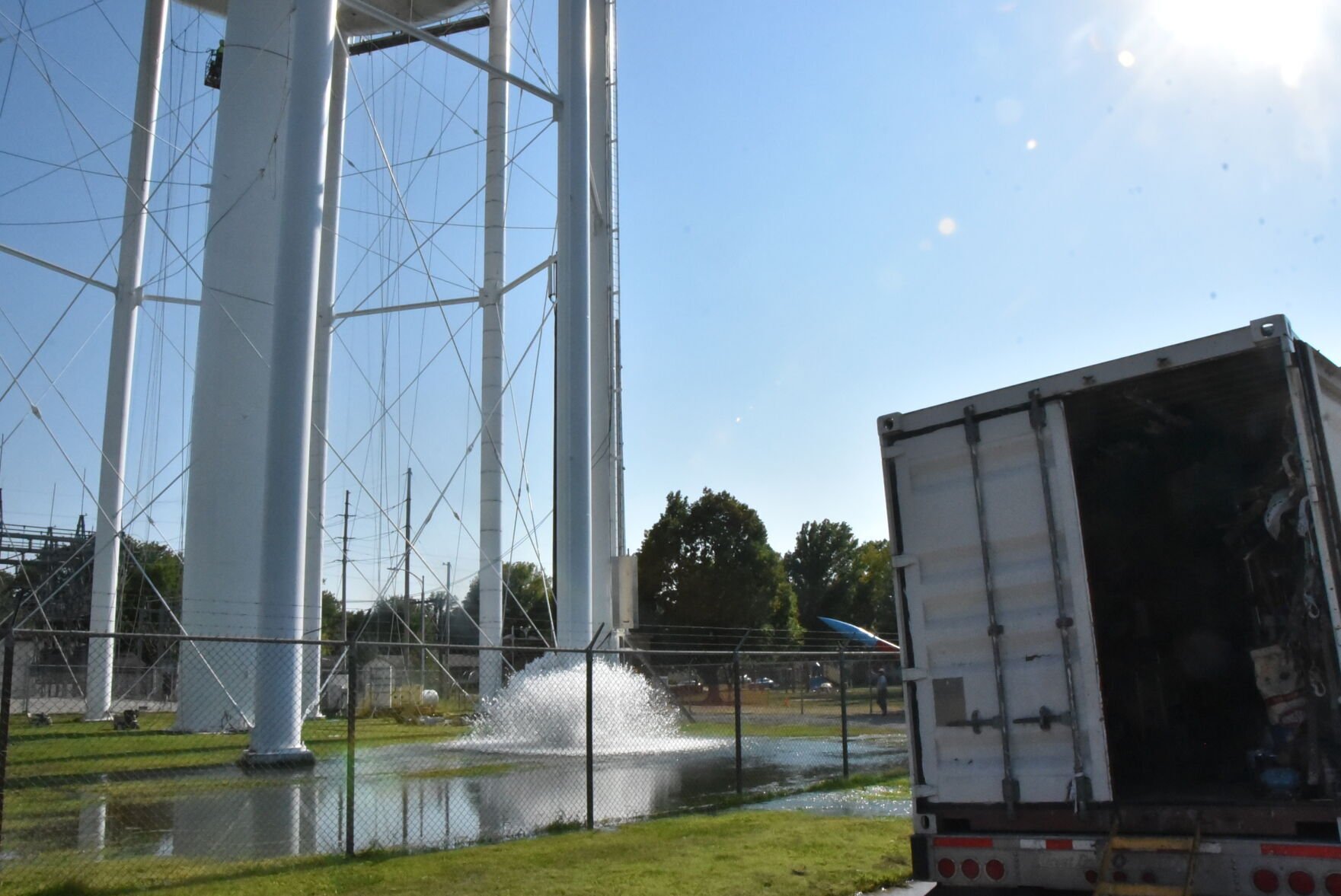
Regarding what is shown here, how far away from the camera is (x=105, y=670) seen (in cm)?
2636

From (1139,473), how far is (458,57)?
58.8 feet

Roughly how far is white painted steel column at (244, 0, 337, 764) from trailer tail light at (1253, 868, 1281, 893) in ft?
40.1

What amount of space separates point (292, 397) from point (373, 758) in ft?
19.8

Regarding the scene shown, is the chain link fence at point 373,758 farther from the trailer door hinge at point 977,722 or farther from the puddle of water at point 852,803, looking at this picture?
the trailer door hinge at point 977,722

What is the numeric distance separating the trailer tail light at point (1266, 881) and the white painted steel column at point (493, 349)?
20927mm

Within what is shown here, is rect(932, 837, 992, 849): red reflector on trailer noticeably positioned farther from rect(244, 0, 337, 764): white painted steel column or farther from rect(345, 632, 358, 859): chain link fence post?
rect(244, 0, 337, 764): white painted steel column

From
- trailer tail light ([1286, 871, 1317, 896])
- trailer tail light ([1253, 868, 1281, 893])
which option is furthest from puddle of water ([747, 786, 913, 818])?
trailer tail light ([1286, 871, 1317, 896])

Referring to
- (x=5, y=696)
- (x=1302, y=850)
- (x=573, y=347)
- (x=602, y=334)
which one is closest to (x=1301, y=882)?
(x=1302, y=850)

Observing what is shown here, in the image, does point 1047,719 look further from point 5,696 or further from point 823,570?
point 823,570

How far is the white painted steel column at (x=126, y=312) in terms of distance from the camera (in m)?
26.0

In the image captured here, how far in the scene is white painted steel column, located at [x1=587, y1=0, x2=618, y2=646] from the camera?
2522 centimetres

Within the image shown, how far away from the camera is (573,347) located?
21.2 metres

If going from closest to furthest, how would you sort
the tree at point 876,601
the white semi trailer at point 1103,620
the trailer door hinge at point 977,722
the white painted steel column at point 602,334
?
the white semi trailer at point 1103,620, the trailer door hinge at point 977,722, the white painted steel column at point 602,334, the tree at point 876,601

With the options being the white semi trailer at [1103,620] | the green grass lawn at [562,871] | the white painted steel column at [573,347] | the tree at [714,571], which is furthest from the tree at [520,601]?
the white semi trailer at [1103,620]
